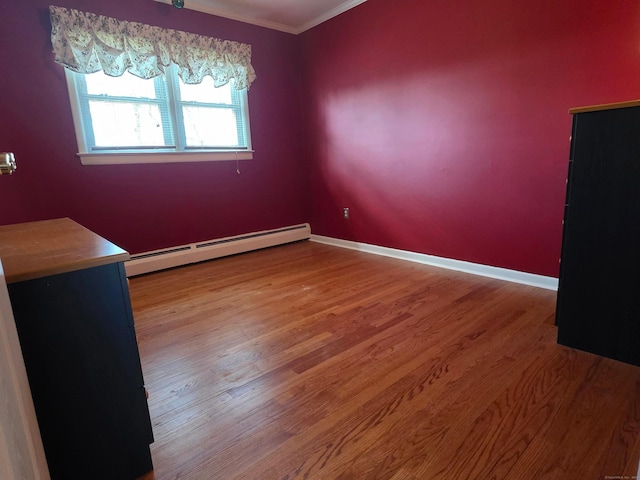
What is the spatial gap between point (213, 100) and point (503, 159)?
2803 mm

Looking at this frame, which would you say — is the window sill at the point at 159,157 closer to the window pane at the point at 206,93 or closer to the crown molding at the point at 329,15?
the window pane at the point at 206,93

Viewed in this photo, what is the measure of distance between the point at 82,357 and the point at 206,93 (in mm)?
3212

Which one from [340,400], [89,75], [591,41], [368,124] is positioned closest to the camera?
[340,400]

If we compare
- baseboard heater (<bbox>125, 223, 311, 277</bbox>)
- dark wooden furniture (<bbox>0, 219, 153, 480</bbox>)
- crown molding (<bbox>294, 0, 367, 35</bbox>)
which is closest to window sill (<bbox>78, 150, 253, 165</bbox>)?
baseboard heater (<bbox>125, 223, 311, 277</bbox>)

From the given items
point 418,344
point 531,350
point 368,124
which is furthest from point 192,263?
point 531,350

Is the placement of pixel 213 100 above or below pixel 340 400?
above

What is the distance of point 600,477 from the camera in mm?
1083

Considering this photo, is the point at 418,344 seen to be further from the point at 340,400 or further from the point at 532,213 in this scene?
the point at 532,213

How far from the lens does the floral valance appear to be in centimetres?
A: 274

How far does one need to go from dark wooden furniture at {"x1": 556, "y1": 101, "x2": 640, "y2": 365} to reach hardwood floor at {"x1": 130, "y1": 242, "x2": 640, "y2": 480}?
0.14 metres

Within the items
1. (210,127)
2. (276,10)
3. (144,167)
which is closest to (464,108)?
(276,10)

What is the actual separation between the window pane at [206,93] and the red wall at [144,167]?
0.27 m

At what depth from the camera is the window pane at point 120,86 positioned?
9.84 feet

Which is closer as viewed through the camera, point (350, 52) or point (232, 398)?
point (232, 398)
